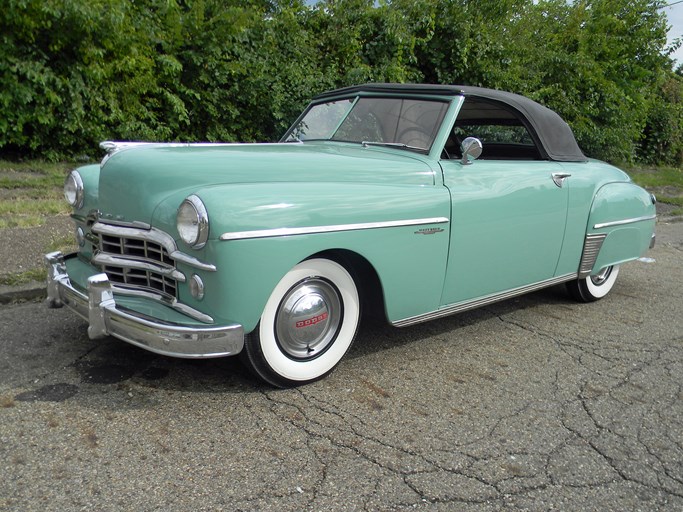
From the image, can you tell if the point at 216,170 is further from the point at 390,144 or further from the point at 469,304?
the point at 469,304

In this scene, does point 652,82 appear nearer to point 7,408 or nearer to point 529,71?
point 529,71

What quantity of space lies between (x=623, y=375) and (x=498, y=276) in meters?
0.89

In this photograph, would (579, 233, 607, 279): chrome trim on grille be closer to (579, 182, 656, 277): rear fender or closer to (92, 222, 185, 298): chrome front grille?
(579, 182, 656, 277): rear fender

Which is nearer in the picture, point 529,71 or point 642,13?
point 529,71

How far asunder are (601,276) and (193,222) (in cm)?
363

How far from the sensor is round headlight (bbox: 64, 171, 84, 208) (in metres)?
3.37

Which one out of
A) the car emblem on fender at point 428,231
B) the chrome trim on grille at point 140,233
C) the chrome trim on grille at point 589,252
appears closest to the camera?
the chrome trim on grille at point 140,233

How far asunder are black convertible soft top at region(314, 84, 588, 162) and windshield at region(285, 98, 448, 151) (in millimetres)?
84

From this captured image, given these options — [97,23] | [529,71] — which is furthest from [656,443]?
[529,71]

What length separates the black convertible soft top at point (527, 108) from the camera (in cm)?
381

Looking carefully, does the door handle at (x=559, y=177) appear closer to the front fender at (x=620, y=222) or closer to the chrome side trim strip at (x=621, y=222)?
the front fender at (x=620, y=222)

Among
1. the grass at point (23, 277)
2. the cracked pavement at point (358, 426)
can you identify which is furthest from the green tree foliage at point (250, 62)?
the cracked pavement at point (358, 426)

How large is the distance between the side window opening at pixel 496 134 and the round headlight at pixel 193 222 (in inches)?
91.5

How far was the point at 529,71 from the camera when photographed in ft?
36.8
